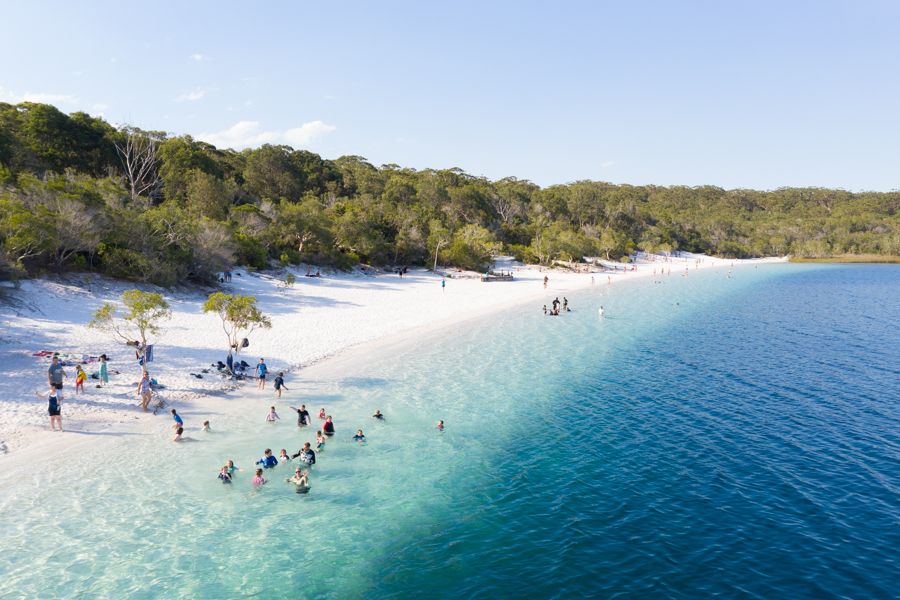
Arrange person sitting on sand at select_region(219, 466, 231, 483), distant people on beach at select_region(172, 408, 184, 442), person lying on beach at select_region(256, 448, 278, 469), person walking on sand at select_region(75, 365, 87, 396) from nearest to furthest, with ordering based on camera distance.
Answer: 1. person sitting on sand at select_region(219, 466, 231, 483)
2. person lying on beach at select_region(256, 448, 278, 469)
3. distant people on beach at select_region(172, 408, 184, 442)
4. person walking on sand at select_region(75, 365, 87, 396)

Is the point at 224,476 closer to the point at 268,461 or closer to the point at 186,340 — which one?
the point at 268,461

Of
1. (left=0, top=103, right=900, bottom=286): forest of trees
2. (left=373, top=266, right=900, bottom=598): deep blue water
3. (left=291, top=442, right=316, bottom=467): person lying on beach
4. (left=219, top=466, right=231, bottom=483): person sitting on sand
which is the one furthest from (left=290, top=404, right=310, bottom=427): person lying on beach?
(left=0, top=103, right=900, bottom=286): forest of trees

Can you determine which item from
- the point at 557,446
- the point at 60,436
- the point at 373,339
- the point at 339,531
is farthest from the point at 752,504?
the point at 373,339

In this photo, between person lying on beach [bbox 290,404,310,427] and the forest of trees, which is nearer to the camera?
person lying on beach [bbox 290,404,310,427]

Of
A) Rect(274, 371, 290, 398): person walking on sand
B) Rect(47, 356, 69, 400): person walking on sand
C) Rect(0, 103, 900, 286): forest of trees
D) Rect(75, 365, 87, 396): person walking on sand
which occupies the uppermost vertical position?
Rect(0, 103, 900, 286): forest of trees

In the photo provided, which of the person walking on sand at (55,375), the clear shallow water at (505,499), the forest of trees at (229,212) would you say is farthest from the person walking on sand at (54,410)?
the forest of trees at (229,212)

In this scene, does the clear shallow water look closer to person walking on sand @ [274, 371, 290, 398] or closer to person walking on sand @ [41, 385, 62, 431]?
person walking on sand @ [274, 371, 290, 398]
